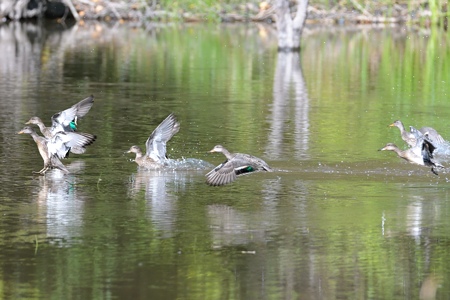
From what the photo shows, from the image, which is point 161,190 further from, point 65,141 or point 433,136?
point 433,136

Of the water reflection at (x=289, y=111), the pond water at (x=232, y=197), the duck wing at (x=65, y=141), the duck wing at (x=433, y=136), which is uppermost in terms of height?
the duck wing at (x=65, y=141)

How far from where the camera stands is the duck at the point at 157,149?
1380 centimetres

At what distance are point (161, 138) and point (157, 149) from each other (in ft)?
0.84

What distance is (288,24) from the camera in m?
30.6

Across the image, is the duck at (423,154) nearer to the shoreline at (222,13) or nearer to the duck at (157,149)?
the duck at (157,149)

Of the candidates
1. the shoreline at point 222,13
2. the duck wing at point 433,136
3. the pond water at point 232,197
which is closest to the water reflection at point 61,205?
the pond water at point 232,197

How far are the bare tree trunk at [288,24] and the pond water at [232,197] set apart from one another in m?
4.30

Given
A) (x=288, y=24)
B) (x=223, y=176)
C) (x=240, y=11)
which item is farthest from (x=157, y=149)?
(x=240, y=11)

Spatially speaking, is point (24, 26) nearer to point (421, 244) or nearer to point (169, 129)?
point (169, 129)

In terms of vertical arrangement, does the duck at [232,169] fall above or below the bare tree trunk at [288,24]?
below

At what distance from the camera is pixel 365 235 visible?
10383 mm

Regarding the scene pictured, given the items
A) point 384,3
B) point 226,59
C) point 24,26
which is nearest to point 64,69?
point 226,59

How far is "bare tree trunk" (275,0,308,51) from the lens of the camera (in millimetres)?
29828

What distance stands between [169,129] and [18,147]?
239 centimetres
